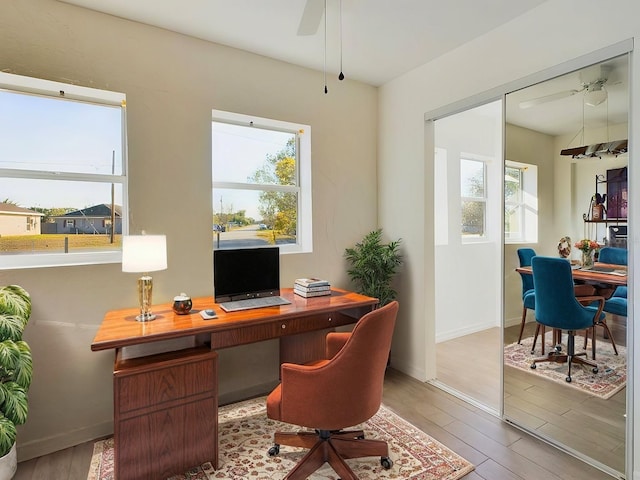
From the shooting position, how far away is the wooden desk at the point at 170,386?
179 cm

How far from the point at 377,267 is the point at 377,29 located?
1.89 metres

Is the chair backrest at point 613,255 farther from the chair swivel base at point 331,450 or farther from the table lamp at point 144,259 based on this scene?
the table lamp at point 144,259

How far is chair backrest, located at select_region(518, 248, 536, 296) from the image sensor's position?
8.01ft

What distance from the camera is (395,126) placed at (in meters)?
3.40

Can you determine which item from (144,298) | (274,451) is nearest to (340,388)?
(274,451)

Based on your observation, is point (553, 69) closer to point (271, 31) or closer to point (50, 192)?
point (271, 31)

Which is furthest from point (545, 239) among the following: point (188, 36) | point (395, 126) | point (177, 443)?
point (188, 36)

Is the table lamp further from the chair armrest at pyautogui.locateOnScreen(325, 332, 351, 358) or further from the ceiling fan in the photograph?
the ceiling fan

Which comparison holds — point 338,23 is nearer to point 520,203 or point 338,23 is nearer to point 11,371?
point 520,203

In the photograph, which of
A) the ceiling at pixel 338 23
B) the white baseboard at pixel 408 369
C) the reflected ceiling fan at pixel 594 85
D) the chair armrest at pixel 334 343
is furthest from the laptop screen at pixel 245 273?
the reflected ceiling fan at pixel 594 85

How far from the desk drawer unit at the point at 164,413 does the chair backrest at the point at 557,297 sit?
221 centimetres

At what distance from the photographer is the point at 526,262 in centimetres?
247

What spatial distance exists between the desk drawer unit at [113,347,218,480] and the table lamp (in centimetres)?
35

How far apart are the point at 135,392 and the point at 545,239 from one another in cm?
263
